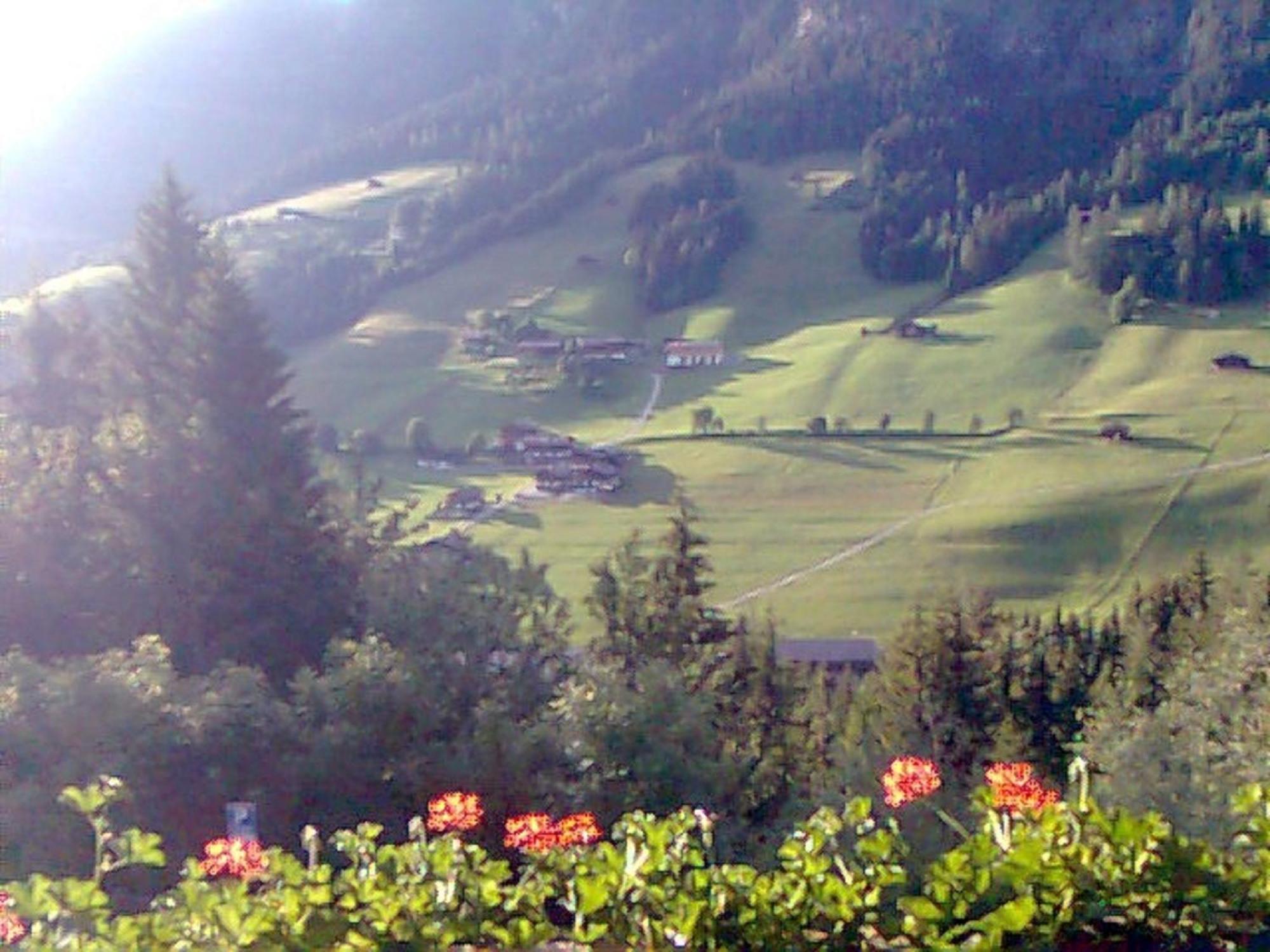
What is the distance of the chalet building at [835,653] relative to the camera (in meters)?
34.0

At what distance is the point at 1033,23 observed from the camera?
12744 cm

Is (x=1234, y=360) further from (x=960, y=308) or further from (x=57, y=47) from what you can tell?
(x=57, y=47)

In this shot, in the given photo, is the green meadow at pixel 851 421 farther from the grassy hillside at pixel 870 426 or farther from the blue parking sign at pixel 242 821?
the blue parking sign at pixel 242 821

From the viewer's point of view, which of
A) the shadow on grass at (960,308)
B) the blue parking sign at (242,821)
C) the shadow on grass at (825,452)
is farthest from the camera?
the shadow on grass at (960,308)

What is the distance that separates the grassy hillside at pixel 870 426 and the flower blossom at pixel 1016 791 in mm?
30719

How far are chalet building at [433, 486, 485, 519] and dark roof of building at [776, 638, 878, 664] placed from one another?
14133 millimetres

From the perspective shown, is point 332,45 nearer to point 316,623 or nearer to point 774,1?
point 774,1

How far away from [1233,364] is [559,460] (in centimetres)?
2894

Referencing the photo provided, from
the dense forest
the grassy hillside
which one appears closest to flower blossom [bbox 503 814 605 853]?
the grassy hillside

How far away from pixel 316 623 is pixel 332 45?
16951 centimetres

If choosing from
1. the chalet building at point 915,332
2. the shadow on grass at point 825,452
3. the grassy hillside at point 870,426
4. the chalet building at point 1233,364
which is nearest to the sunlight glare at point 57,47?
the grassy hillside at point 870,426

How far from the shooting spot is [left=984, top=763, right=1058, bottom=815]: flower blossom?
3425mm

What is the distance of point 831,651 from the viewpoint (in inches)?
1368

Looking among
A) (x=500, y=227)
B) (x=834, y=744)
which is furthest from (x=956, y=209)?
(x=834, y=744)
